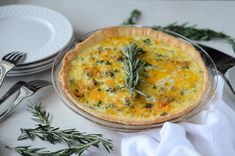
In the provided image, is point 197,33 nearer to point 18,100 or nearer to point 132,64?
point 132,64

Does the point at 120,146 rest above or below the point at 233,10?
below

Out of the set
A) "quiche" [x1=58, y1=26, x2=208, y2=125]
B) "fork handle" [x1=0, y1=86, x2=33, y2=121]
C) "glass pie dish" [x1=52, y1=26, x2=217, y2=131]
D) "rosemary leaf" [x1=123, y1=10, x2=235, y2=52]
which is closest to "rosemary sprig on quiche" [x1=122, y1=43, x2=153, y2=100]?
"quiche" [x1=58, y1=26, x2=208, y2=125]

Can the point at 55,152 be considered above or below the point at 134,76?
below

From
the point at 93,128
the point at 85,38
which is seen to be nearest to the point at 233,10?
the point at 85,38

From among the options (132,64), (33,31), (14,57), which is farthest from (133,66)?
(33,31)

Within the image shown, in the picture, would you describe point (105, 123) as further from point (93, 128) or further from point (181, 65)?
point (181, 65)

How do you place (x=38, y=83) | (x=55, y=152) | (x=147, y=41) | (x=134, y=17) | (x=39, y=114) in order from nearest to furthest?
(x=55, y=152) → (x=39, y=114) → (x=38, y=83) → (x=147, y=41) → (x=134, y=17)
